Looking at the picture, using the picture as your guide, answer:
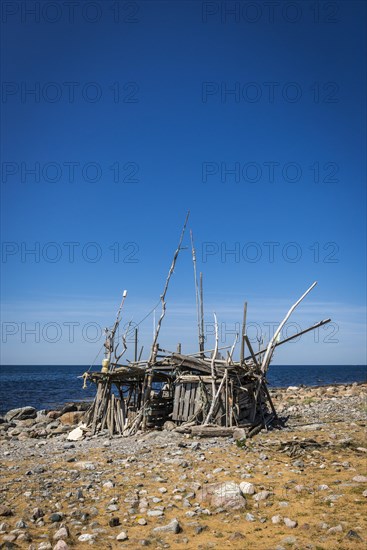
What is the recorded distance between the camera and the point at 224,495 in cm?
934

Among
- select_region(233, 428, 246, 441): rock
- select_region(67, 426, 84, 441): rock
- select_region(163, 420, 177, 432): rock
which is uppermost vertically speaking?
select_region(233, 428, 246, 441): rock

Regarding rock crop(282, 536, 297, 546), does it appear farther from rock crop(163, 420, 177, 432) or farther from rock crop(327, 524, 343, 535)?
rock crop(163, 420, 177, 432)

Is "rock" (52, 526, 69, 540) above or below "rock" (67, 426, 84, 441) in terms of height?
above

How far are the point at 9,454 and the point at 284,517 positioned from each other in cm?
1141

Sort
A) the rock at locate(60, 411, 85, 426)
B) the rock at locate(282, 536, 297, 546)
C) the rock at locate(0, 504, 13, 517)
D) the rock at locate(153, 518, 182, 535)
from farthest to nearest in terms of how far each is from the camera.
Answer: the rock at locate(60, 411, 85, 426) → the rock at locate(0, 504, 13, 517) → the rock at locate(153, 518, 182, 535) → the rock at locate(282, 536, 297, 546)

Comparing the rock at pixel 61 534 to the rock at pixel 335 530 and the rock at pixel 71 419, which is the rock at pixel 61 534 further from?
the rock at pixel 71 419

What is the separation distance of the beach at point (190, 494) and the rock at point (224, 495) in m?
0.03

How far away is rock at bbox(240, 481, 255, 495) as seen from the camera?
9.94 m

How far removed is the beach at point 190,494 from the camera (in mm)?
7926

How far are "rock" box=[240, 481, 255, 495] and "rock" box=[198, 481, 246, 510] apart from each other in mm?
156

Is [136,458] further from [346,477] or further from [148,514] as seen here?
[346,477]

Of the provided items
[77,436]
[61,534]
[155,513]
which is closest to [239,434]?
[77,436]

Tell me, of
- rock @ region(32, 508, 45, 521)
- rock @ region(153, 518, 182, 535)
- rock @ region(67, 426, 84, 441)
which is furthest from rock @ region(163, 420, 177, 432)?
rock @ region(153, 518, 182, 535)

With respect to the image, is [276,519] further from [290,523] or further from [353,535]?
[353,535]
